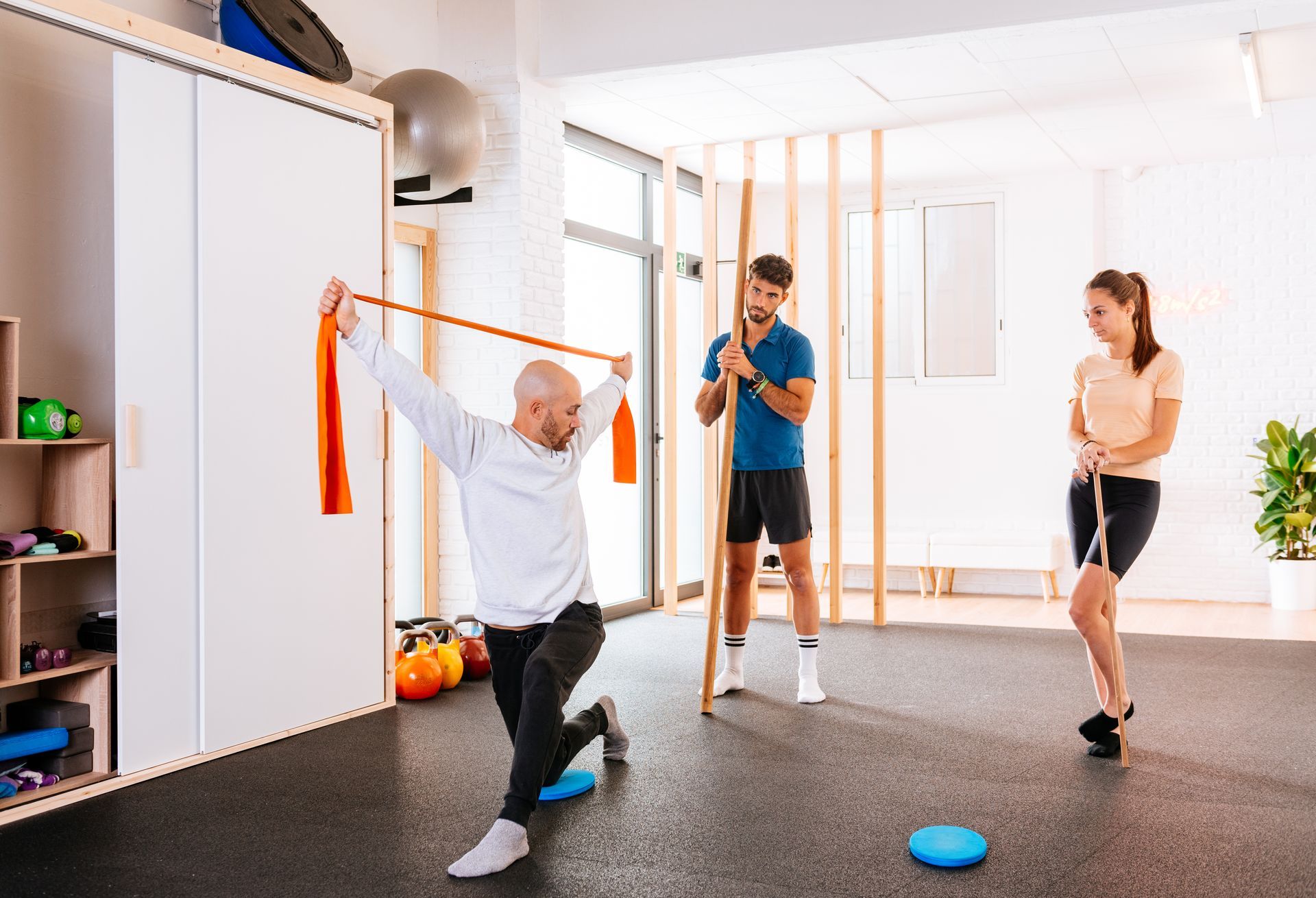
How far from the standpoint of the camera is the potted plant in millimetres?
6984

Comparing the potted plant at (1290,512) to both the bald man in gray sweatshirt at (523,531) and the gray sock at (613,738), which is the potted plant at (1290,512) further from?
the bald man in gray sweatshirt at (523,531)

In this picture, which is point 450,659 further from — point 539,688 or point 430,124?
point 430,124

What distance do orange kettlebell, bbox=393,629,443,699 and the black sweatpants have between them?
131 cm

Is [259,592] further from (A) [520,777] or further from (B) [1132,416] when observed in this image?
(B) [1132,416]

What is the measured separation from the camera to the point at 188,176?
11.8ft

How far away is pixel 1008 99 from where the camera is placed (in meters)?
6.06

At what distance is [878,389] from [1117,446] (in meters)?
3.04

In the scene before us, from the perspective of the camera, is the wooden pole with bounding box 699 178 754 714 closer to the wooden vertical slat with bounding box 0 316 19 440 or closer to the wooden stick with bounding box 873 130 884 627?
the wooden vertical slat with bounding box 0 316 19 440

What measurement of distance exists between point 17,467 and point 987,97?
4.79 meters

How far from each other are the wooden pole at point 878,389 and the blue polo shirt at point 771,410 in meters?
2.20

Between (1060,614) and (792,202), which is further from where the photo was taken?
(1060,614)

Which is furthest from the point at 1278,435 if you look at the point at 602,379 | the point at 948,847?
the point at 948,847

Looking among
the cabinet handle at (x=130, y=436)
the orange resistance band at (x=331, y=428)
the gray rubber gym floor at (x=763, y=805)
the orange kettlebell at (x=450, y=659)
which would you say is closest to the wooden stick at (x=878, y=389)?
the gray rubber gym floor at (x=763, y=805)

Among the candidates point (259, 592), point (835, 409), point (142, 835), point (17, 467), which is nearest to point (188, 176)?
point (17, 467)
